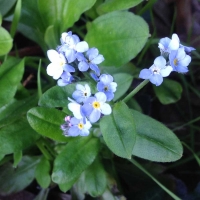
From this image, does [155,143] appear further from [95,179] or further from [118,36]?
[118,36]

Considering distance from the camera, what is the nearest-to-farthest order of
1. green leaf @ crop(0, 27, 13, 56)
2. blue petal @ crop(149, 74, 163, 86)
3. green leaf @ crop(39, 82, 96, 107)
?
blue petal @ crop(149, 74, 163, 86)
green leaf @ crop(39, 82, 96, 107)
green leaf @ crop(0, 27, 13, 56)

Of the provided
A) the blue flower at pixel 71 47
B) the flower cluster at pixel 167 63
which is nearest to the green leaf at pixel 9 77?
the blue flower at pixel 71 47

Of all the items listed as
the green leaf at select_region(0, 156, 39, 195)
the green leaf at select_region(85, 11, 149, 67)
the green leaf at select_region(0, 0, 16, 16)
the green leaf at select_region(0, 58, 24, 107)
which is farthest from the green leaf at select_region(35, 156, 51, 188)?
the green leaf at select_region(0, 0, 16, 16)

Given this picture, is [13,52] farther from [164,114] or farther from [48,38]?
[164,114]

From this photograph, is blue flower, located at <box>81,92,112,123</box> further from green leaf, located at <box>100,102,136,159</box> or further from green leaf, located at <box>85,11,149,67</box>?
green leaf, located at <box>85,11,149,67</box>

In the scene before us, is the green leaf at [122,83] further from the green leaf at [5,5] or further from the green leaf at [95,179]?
the green leaf at [5,5]

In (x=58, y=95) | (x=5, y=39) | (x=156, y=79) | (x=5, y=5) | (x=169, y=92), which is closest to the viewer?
(x=156, y=79)

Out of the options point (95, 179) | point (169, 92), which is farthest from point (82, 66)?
point (169, 92)
